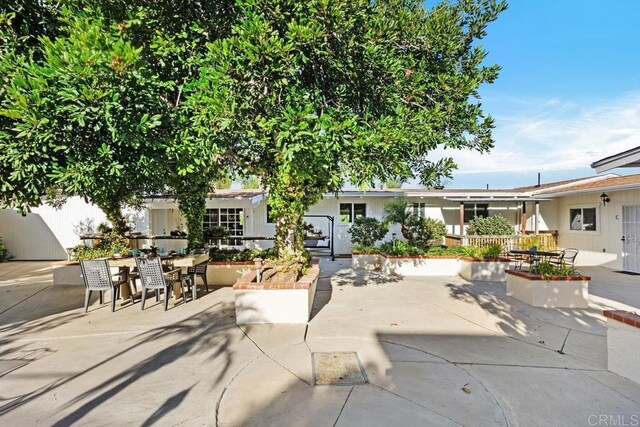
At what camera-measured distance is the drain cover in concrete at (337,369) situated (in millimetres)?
3553

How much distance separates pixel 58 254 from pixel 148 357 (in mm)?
14939

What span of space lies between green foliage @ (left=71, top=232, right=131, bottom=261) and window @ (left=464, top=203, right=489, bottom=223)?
48.8ft

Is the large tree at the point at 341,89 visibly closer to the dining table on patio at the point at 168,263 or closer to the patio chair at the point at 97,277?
the dining table on patio at the point at 168,263

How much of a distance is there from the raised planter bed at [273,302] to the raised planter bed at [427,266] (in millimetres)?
5754

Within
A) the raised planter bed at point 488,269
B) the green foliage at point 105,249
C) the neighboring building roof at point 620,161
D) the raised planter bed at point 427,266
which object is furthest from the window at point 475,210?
the green foliage at point 105,249

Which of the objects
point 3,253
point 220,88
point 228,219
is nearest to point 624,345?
point 220,88

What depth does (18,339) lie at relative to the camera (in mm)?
4977

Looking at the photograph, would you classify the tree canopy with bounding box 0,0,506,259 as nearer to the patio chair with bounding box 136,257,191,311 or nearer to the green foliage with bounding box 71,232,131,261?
the patio chair with bounding box 136,257,191,311

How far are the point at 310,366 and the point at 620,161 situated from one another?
5.39m

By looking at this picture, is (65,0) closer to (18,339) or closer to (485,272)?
(18,339)

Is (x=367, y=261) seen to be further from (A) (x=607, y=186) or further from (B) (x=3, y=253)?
(B) (x=3, y=253)

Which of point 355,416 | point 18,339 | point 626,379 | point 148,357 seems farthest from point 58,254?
point 626,379

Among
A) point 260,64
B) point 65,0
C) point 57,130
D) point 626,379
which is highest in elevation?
point 65,0

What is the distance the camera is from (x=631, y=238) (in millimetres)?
11086
